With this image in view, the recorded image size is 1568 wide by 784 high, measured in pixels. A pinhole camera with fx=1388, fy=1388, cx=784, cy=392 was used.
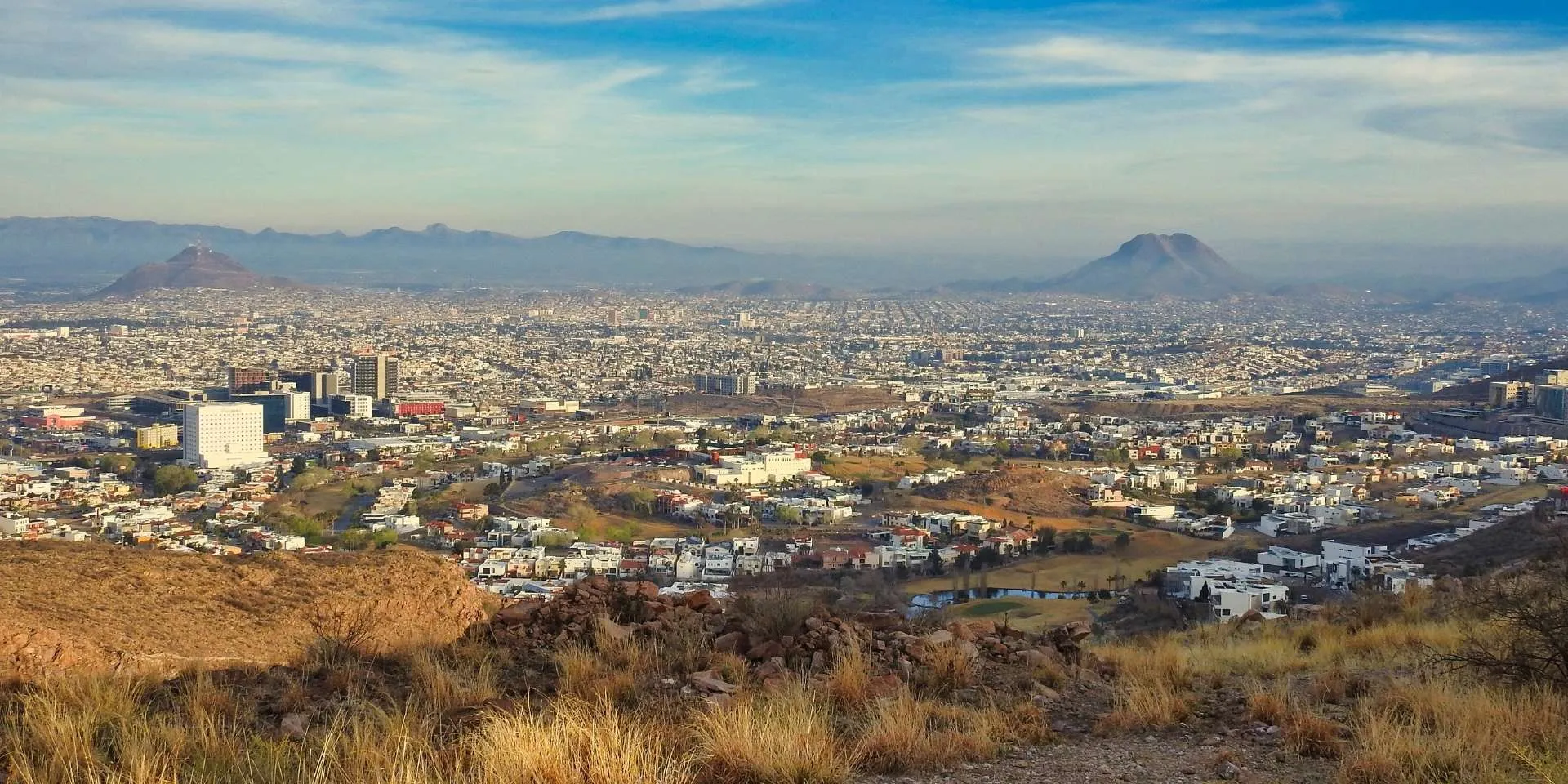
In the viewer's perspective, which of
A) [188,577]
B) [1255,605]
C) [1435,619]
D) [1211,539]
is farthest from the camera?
[1211,539]

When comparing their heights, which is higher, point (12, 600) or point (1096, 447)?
point (12, 600)

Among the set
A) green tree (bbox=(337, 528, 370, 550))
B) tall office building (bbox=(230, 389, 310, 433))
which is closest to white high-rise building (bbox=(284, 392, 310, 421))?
tall office building (bbox=(230, 389, 310, 433))

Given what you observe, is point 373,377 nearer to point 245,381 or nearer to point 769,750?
point 245,381

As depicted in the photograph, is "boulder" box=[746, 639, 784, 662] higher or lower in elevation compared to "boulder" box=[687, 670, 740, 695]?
lower

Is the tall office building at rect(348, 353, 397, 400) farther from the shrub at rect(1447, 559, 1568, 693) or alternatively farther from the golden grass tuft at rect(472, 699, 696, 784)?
the golden grass tuft at rect(472, 699, 696, 784)

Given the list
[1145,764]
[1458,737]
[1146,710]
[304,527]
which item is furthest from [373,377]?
[1458,737]

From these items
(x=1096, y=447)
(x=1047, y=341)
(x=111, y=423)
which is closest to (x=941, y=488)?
(x=1096, y=447)

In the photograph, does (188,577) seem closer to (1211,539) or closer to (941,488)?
(1211,539)
